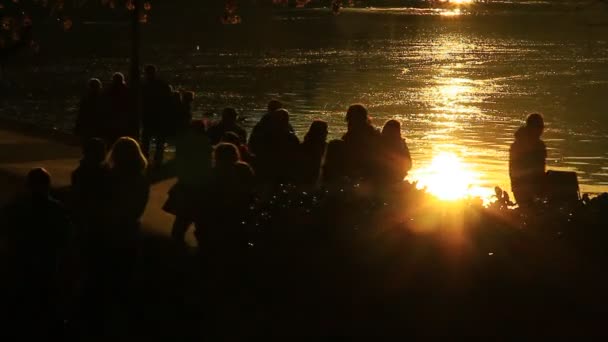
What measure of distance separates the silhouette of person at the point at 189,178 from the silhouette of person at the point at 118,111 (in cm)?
548

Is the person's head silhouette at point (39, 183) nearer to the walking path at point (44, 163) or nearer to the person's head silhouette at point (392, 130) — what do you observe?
the walking path at point (44, 163)

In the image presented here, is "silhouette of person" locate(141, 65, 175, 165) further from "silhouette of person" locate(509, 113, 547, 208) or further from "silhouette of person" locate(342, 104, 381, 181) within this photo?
"silhouette of person" locate(509, 113, 547, 208)

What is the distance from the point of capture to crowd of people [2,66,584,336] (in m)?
9.11

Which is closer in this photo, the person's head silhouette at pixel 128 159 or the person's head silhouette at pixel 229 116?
the person's head silhouette at pixel 128 159

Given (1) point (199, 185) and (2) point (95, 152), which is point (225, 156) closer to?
(1) point (199, 185)

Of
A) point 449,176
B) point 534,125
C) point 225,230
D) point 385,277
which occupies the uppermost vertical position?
point 534,125

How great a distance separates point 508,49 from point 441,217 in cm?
7369

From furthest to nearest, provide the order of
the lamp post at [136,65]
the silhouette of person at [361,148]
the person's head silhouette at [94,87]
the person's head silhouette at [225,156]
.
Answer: the lamp post at [136,65] < the person's head silhouette at [94,87] < the silhouette of person at [361,148] < the person's head silhouette at [225,156]

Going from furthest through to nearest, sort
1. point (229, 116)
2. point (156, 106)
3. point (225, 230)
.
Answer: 1. point (156, 106)
2. point (229, 116)
3. point (225, 230)

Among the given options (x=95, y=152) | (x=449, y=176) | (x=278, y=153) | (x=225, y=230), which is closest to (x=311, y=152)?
(x=278, y=153)

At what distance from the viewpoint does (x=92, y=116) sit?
58.0 feet

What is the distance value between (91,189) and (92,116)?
26.3 ft

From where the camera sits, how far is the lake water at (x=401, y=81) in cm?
2819

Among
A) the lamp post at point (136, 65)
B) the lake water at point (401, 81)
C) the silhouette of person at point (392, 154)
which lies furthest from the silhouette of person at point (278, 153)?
the lamp post at point (136, 65)
